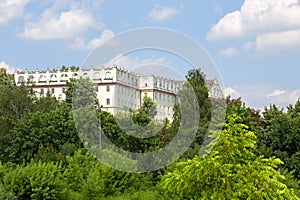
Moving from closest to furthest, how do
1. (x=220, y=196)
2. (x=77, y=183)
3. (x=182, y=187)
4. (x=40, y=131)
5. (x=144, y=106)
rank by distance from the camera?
(x=220, y=196)
(x=182, y=187)
(x=77, y=183)
(x=144, y=106)
(x=40, y=131)

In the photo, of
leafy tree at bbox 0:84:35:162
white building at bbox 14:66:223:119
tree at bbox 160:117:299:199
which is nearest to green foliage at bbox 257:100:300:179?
white building at bbox 14:66:223:119

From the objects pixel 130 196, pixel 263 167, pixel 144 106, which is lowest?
pixel 130 196

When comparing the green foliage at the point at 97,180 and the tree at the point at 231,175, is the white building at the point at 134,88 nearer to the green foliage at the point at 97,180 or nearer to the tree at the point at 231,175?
the green foliage at the point at 97,180

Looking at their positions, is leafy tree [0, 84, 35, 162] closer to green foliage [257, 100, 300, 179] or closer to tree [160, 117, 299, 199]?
green foliage [257, 100, 300, 179]

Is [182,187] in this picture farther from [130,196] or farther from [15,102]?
[15,102]

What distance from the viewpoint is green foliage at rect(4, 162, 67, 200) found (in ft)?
62.7

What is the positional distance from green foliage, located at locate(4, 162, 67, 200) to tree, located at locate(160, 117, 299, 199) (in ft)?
26.2

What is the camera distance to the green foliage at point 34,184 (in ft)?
62.7

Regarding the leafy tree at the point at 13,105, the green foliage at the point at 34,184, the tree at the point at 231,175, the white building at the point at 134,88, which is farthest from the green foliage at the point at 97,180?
the leafy tree at the point at 13,105

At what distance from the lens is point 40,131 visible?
30.5 meters

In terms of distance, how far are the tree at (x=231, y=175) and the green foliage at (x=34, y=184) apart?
7980 mm

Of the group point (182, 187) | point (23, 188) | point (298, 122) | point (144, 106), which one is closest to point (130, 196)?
point (23, 188)

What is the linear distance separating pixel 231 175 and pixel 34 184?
9.70 m

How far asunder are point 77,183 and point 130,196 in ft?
7.96
